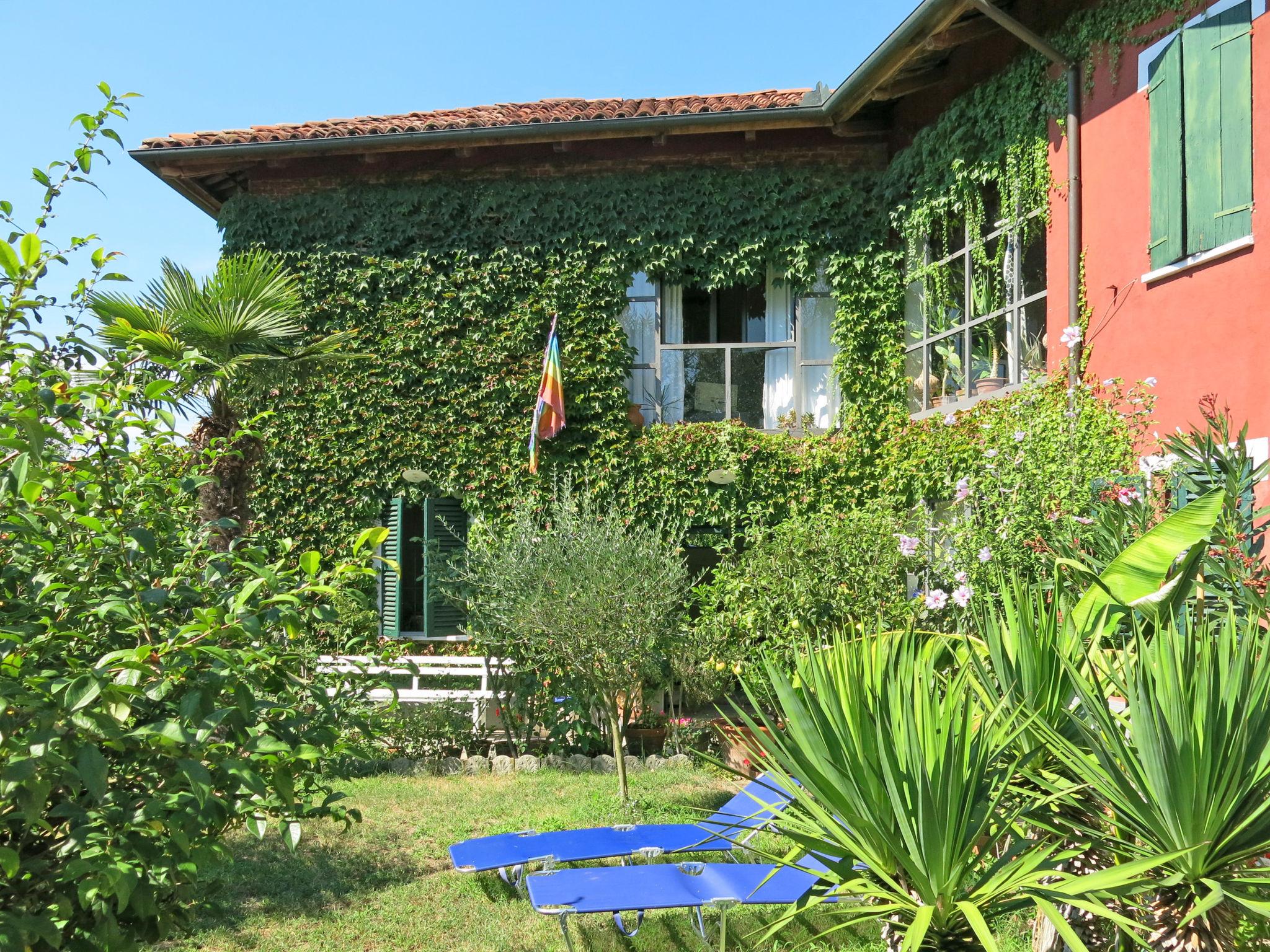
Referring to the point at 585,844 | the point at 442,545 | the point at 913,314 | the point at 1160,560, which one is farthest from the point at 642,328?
the point at 1160,560

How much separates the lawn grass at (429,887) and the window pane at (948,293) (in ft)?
16.5

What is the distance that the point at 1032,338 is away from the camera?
32.0 feet

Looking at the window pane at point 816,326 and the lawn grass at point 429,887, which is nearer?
the lawn grass at point 429,887

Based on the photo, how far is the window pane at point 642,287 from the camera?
1255cm

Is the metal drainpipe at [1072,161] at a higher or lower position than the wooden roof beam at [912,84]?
lower

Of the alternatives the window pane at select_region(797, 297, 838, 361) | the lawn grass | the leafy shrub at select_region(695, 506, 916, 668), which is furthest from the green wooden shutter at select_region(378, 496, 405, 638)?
the window pane at select_region(797, 297, 838, 361)

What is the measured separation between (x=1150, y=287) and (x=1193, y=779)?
6136 mm

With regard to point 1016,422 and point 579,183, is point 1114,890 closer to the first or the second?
point 1016,422

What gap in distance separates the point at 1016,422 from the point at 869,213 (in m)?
4.34

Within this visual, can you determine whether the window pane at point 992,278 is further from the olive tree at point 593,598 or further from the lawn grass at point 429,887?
the lawn grass at point 429,887

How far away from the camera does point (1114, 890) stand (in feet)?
9.16

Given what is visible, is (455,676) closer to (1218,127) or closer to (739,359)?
(739,359)

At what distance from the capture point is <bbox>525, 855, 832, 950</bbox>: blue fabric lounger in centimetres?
512

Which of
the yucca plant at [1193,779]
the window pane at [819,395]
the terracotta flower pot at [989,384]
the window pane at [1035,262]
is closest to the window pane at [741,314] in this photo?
the window pane at [819,395]
